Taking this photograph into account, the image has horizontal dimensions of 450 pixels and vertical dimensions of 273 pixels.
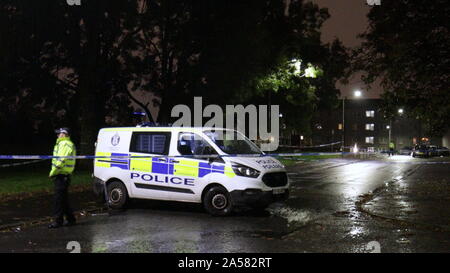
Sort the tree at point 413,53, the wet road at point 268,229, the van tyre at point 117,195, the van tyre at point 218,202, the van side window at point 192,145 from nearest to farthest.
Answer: the wet road at point 268,229, the van tyre at point 218,202, the van side window at point 192,145, the van tyre at point 117,195, the tree at point 413,53

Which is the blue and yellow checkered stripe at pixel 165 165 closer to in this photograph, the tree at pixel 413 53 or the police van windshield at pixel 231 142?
the police van windshield at pixel 231 142

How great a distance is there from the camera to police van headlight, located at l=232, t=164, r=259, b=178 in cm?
1044

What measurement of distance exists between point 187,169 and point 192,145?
0.58 meters

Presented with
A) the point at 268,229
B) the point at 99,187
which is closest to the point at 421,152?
the point at 99,187

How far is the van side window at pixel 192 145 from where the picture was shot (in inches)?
433

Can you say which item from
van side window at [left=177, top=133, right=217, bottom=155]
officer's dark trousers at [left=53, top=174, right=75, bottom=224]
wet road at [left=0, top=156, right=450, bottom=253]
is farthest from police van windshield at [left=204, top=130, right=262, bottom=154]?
officer's dark trousers at [left=53, top=174, right=75, bottom=224]

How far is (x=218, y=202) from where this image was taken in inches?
421

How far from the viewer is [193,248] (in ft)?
24.8

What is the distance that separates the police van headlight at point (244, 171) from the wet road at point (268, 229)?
897 millimetres

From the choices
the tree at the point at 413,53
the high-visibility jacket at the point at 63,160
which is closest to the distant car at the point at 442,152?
the tree at the point at 413,53

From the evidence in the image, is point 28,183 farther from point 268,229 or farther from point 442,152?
point 442,152
